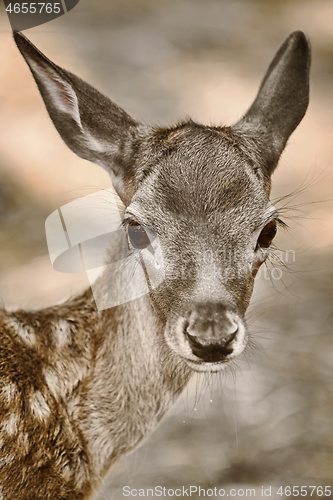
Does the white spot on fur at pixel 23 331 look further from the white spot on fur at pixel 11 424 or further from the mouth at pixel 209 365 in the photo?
the mouth at pixel 209 365

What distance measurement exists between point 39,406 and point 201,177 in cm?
80

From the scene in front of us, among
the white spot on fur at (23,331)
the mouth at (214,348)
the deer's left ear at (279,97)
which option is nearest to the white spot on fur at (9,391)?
the white spot on fur at (23,331)

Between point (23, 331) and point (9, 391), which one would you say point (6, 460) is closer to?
point (9, 391)

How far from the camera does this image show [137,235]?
1.30 m

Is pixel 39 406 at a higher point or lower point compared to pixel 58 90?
lower

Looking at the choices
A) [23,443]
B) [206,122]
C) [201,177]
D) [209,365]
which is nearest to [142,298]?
[209,365]

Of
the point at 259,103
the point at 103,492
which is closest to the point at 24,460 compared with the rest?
the point at 103,492

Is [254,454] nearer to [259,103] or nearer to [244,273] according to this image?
[244,273]

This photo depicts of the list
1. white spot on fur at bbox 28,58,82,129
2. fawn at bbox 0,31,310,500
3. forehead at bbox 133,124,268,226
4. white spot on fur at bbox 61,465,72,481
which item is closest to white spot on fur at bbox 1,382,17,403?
fawn at bbox 0,31,310,500

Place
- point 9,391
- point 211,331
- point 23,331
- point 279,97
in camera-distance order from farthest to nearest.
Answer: point 279,97
point 23,331
point 9,391
point 211,331

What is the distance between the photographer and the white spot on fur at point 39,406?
1246 millimetres

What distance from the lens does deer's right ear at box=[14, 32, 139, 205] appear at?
1286 mm

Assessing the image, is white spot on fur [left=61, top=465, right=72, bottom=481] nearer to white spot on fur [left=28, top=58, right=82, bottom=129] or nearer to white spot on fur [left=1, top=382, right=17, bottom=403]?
white spot on fur [left=1, top=382, right=17, bottom=403]

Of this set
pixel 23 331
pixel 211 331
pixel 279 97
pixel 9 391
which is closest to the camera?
pixel 211 331
